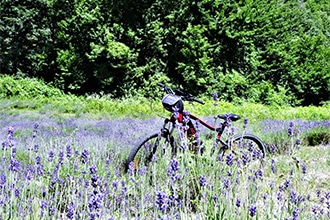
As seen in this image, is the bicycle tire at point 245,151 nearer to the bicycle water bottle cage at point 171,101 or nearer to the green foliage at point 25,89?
the bicycle water bottle cage at point 171,101

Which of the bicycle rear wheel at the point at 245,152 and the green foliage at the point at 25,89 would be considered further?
the green foliage at the point at 25,89

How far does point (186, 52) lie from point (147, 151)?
10.4m

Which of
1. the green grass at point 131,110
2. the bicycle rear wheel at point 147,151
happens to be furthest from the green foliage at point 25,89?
the bicycle rear wheel at point 147,151

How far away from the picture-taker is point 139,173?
3.16 m

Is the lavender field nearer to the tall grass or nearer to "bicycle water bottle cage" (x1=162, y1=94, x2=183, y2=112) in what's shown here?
the tall grass

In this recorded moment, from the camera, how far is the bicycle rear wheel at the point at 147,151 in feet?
12.9

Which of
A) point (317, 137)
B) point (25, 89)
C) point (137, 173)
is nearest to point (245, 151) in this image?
point (137, 173)

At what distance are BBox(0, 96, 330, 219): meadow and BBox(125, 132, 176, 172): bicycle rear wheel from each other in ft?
0.37

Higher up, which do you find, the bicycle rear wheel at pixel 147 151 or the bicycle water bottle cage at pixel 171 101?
the bicycle water bottle cage at pixel 171 101

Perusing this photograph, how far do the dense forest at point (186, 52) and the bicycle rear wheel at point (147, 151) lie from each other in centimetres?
1012

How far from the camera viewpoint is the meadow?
2.19 meters

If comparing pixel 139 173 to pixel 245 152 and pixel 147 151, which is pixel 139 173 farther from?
pixel 147 151

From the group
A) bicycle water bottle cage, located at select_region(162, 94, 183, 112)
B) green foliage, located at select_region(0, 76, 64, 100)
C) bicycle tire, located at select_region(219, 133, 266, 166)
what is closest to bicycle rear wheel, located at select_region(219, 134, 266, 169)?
bicycle tire, located at select_region(219, 133, 266, 166)

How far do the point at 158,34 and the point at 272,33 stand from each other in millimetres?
4117
